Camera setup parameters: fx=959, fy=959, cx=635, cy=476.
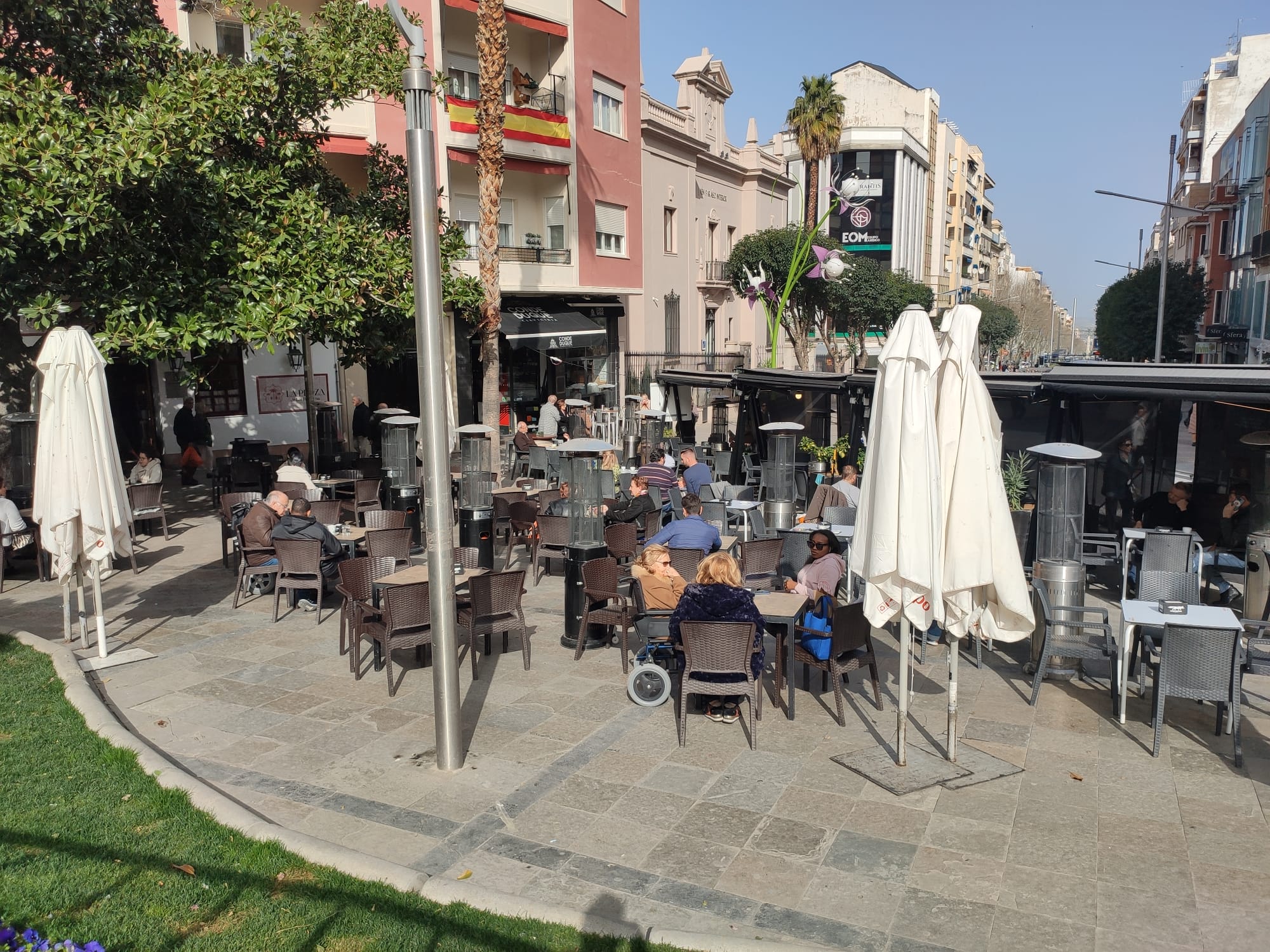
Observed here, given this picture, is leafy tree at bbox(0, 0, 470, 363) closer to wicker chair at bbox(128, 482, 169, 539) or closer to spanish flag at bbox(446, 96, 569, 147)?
wicker chair at bbox(128, 482, 169, 539)

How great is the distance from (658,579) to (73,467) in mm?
5078

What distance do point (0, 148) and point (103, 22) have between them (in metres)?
3.12

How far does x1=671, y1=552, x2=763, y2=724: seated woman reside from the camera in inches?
272

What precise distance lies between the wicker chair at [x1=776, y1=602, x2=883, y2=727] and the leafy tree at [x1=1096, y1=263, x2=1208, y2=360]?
46385 mm

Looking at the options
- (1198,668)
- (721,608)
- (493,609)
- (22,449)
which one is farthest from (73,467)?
(1198,668)

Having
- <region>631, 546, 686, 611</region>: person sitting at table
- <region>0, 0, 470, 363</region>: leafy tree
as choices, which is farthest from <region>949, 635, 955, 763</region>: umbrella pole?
<region>0, 0, 470, 363</region>: leafy tree

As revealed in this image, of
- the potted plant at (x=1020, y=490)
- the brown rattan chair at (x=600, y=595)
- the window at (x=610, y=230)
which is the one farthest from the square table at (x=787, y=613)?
the window at (x=610, y=230)

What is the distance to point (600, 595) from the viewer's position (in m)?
8.73

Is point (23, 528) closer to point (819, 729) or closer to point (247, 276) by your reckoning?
point (247, 276)

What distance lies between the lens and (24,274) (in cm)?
1180

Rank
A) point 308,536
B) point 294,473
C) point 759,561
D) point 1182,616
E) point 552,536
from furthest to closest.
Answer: point 294,473 → point 552,536 → point 308,536 → point 759,561 → point 1182,616

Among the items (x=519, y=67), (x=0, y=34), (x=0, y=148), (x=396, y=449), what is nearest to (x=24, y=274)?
(x=0, y=148)

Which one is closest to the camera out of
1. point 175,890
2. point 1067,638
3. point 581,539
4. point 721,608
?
point 175,890

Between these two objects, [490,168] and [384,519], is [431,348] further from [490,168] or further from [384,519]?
[490,168]
